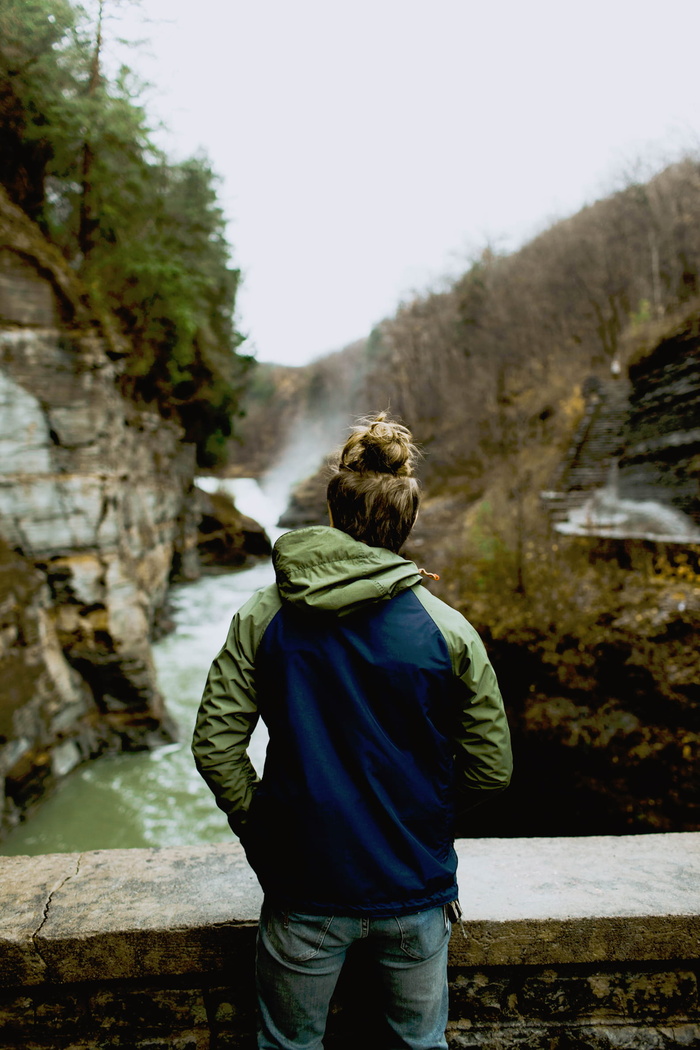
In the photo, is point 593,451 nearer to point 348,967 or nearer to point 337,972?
point 348,967

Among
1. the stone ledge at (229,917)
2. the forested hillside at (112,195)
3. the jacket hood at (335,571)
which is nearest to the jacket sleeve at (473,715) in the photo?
the jacket hood at (335,571)

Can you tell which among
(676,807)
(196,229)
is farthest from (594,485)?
(196,229)

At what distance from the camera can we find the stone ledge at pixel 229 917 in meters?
1.66

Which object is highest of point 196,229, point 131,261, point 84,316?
point 196,229

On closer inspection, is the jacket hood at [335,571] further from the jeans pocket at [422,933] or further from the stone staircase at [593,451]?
the stone staircase at [593,451]

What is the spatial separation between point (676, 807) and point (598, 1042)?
6.21 metres

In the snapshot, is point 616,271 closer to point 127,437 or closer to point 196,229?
point 196,229

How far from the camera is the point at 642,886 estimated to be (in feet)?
6.12

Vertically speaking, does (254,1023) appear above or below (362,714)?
below

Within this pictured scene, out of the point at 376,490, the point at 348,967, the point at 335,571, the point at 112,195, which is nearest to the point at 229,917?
the point at 348,967

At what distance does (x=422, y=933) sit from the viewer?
134 cm

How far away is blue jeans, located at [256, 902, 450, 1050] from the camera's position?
1309 millimetres

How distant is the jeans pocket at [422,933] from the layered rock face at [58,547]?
5.94m

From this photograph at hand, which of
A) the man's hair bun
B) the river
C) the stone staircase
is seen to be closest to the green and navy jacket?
the man's hair bun
